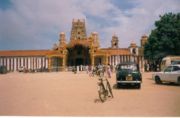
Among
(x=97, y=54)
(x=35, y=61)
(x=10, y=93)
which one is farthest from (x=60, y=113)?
(x=35, y=61)

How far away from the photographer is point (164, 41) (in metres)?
14.5

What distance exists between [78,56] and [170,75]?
18.2 meters

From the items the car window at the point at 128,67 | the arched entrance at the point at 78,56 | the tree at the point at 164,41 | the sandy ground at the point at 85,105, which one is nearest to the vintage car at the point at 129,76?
the car window at the point at 128,67

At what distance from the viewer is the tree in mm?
13008

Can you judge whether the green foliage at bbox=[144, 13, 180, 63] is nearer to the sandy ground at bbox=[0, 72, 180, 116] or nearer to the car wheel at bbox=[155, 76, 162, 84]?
the car wheel at bbox=[155, 76, 162, 84]

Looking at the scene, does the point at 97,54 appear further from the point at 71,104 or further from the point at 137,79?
the point at 71,104

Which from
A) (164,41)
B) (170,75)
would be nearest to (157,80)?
(170,75)

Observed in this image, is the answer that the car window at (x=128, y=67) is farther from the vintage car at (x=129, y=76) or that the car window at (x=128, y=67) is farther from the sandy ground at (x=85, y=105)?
the sandy ground at (x=85, y=105)

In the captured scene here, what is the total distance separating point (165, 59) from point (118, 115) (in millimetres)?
8831

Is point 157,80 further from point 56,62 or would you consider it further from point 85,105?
point 56,62

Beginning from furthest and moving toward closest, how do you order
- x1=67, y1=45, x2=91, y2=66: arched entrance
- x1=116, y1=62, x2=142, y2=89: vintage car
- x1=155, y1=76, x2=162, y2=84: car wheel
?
x1=67, y1=45, x2=91, y2=66: arched entrance, x1=155, y1=76, x2=162, y2=84: car wheel, x1=116, y1=62, x2=142, y2=89: vintage car

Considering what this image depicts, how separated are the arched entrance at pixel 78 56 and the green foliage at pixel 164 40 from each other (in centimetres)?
974

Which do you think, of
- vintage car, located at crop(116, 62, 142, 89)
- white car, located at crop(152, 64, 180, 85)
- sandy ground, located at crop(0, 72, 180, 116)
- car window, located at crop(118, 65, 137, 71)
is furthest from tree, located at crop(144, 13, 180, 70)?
sandy ground, located at crop(0, 72, 180, 116)

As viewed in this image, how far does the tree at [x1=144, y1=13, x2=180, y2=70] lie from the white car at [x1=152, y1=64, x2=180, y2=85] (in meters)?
1.44
